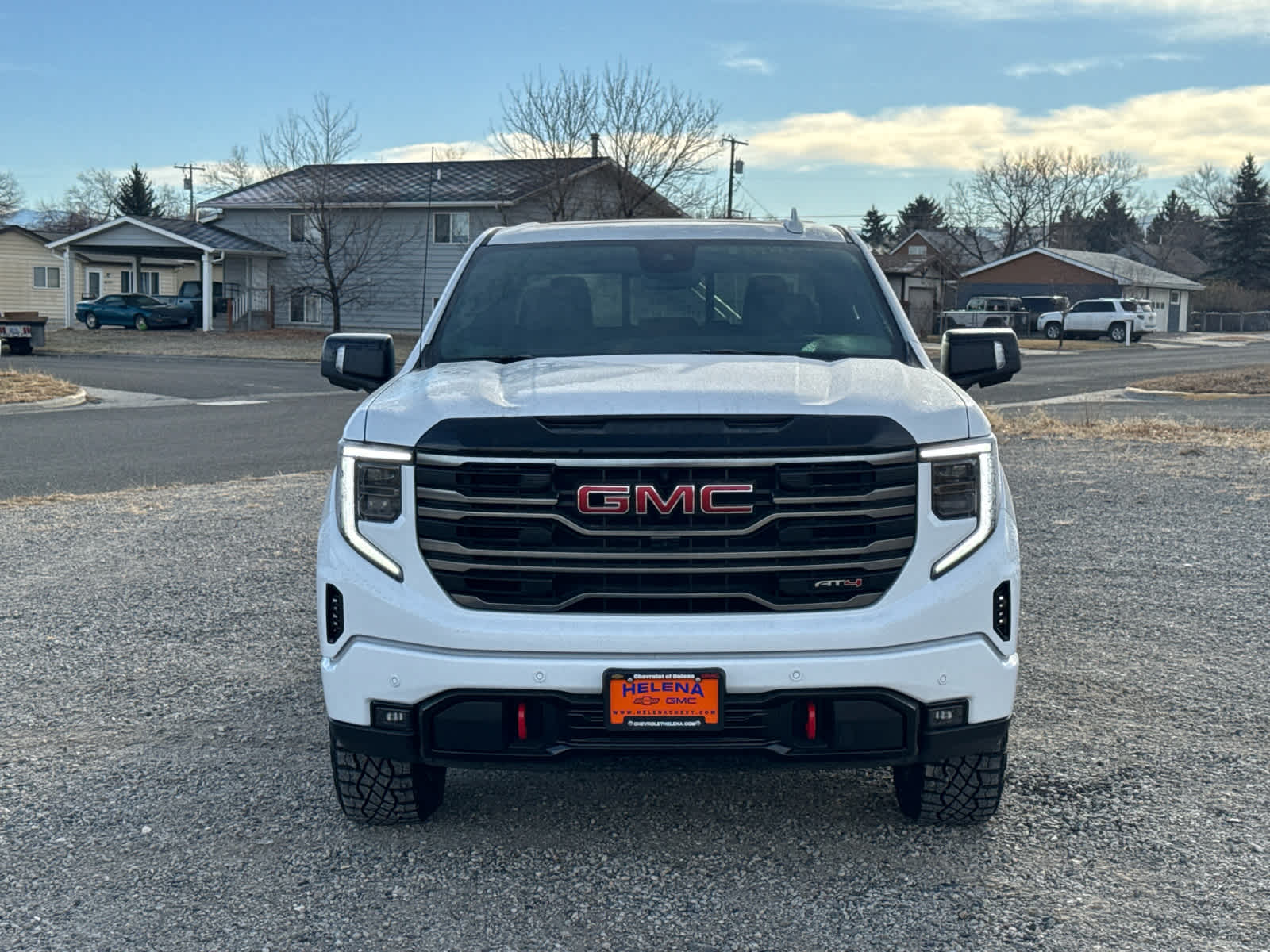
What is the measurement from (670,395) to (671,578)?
1.69 ft

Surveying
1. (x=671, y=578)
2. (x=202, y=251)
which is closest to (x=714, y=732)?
(x=671, y=578)

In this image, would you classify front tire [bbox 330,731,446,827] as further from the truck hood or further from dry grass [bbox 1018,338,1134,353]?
dry grass [bbox 1018,338,1134,353]

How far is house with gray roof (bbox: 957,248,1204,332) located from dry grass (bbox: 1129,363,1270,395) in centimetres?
4420

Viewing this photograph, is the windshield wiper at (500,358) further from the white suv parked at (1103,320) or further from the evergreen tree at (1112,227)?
the evergreen tree at (1112,227)

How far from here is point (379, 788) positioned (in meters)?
4.11

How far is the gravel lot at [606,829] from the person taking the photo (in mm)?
3539

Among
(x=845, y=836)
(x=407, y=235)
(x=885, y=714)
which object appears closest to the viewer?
(x=885, y=714)

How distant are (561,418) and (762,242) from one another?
6.62ft

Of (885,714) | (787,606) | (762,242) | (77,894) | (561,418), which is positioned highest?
(762,242)

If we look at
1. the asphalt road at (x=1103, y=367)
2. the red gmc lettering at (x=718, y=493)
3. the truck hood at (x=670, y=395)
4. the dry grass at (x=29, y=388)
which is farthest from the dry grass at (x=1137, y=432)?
the dry grass at (x=29, y=388)

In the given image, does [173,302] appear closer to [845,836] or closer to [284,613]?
[284,613]

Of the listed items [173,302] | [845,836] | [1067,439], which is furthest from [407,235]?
[845,836]

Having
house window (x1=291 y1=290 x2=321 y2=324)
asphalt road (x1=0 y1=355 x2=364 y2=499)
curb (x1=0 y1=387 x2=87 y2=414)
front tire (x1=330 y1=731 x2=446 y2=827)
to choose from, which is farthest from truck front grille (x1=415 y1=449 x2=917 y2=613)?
house window (x1=291 y1=290 x2=321 y2=324)

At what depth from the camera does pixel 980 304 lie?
62.6 m
